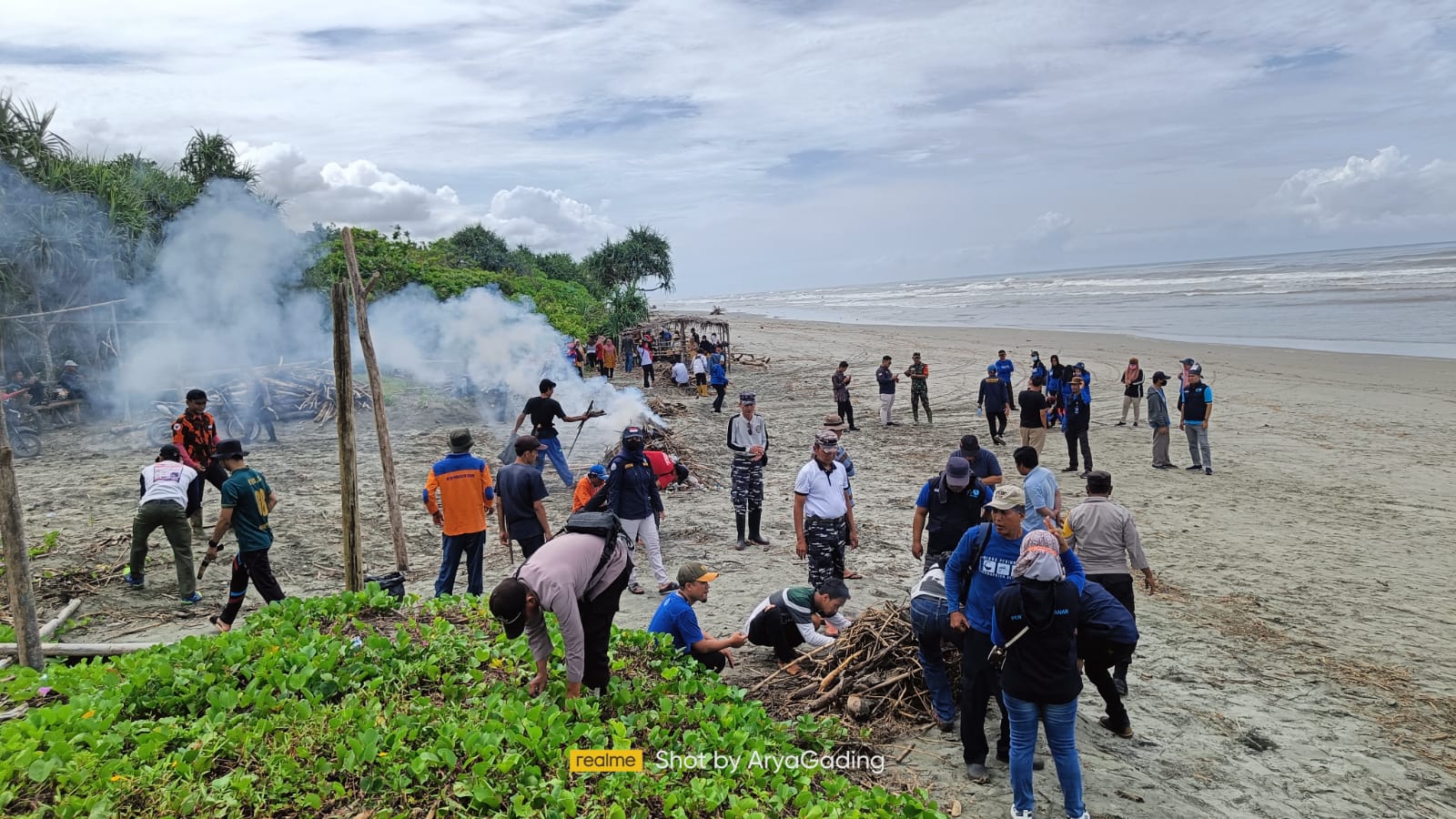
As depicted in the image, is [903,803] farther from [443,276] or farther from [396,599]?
[443,276]

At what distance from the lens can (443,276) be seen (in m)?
28.0

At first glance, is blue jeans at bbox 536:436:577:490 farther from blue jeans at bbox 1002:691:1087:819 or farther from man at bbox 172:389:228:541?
blue jeans at bbox 1002:691:1087:819

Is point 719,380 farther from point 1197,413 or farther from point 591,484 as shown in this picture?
point 591,484

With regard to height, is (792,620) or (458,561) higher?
(458,561)

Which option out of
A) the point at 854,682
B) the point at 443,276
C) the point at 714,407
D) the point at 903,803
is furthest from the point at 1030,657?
the point at 443,276

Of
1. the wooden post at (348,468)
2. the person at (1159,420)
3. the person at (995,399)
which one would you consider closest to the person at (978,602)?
the wooden post at (348,468)

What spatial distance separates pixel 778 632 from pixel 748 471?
3.55 meters

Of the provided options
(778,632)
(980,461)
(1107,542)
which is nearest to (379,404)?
(778,632)

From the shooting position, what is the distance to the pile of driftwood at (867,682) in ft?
18.0

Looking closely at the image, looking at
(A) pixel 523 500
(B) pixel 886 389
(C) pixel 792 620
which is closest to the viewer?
(C) pixel 792 620

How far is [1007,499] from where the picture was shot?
493cm

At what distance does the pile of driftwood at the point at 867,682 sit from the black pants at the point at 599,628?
56.6 inches

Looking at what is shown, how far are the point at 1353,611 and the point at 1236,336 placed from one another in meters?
28.9

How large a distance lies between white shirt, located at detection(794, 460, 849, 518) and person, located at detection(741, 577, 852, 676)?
105 centimetres
